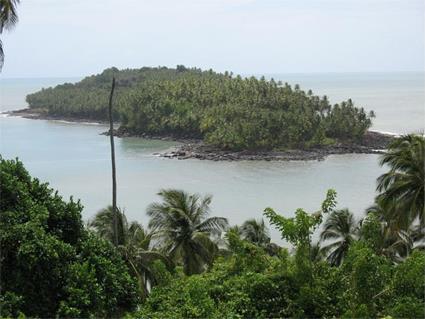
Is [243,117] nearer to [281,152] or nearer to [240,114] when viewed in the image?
[240,114]

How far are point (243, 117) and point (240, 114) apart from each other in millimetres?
608

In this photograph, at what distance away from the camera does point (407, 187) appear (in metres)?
11.2

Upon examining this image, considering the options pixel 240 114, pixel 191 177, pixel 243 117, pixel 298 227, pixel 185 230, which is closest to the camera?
pixel 298 227

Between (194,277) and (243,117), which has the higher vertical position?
(243,117)

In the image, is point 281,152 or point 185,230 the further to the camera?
point 281,152

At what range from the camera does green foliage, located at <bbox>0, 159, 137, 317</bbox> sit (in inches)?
294

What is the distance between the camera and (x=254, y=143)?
47156 mm

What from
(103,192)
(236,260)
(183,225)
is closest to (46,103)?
(103,192)

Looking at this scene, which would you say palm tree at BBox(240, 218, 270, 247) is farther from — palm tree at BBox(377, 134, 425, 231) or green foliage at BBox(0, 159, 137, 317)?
green foliage at BBox(0, 159, 137, 317)

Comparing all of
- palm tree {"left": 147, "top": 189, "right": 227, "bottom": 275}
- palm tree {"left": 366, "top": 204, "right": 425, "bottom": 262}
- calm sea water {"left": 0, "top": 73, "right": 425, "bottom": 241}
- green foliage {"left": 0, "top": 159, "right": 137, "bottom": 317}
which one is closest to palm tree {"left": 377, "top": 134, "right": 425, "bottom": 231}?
palm tree {"left": 366, "top": 204, "right": 425, "bottom": 262}

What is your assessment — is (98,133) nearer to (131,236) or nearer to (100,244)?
(131,236)

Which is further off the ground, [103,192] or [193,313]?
[193,313]

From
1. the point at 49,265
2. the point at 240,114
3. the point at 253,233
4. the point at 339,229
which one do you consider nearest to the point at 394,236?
the point at 339,229

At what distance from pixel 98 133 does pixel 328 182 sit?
3351cm
